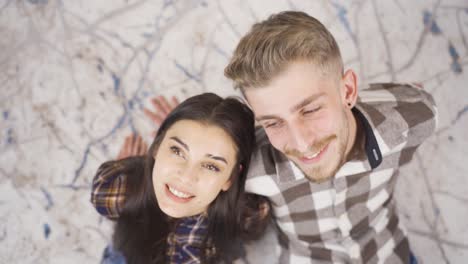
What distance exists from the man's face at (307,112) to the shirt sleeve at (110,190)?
55 centimetres

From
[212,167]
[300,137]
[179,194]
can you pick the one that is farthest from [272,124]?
[179,194]

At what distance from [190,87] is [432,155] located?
0.93 meters

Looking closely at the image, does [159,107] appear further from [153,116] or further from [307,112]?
[307,112]

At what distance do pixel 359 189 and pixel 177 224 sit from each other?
562 millimetres

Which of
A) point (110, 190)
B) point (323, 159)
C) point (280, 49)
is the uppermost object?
point (280, 49)

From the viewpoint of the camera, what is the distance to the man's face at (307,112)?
29.5 inches

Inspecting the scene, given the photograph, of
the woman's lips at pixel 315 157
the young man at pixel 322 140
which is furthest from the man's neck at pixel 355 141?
the woman's lips at pixel 315 157

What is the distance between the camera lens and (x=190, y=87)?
1.39m

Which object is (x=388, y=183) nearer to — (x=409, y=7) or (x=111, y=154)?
(x=409, y=7)

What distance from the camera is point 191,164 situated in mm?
878

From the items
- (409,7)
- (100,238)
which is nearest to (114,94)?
(100,238)

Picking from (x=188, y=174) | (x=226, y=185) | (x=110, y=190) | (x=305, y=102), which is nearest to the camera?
(x=305, y=102)

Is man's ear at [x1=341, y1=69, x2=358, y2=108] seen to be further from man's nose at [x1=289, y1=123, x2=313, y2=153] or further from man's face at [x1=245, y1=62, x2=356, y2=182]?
man's nose at [x1=289, y1=123, x2=313, y2=153]

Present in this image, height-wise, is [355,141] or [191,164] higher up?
[191,164]
